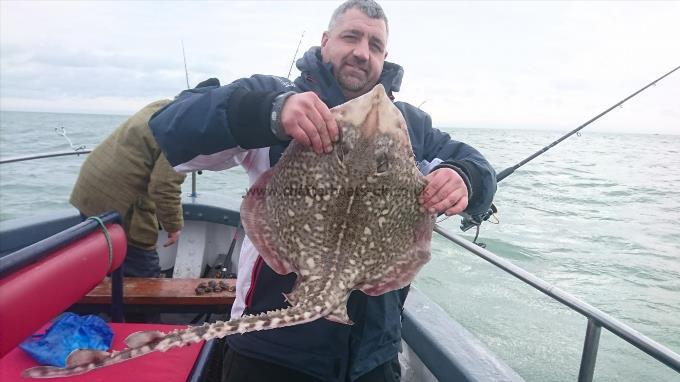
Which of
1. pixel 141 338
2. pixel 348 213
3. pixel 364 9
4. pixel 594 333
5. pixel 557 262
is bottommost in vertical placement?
pixel 557 262

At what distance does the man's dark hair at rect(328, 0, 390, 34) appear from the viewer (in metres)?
2.23

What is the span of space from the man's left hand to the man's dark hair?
97cm

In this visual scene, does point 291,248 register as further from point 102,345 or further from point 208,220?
point 208,220

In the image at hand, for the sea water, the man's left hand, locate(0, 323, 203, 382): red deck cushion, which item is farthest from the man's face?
the sea water

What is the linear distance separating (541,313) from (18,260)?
8.58 meters

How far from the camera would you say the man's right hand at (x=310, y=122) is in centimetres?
158

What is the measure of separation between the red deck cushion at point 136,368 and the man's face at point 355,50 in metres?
1.95

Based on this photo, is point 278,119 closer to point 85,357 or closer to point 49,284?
point 85,357

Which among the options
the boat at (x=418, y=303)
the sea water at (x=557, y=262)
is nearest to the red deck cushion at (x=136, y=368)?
the boat at (x=418, y=303)

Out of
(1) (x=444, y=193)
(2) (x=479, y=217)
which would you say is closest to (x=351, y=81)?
(1) (x=444, y=193)

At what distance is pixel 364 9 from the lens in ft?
7.31

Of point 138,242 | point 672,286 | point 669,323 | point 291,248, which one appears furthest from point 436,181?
point 672,286

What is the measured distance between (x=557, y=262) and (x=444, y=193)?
36.7 feet

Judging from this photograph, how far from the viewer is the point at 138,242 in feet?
14.0
